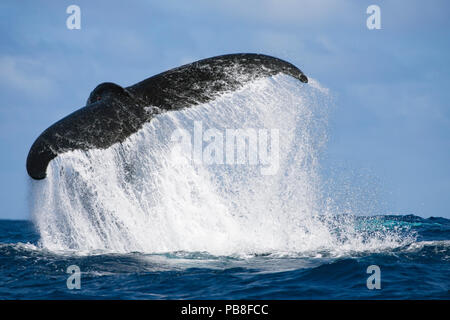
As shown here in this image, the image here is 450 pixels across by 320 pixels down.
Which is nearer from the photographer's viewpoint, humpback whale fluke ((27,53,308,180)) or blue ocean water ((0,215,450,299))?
blue ocean water ((0,215,450,299))

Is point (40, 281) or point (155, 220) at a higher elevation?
point (155, 220)

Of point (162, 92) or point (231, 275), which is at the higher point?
point (162, 92)

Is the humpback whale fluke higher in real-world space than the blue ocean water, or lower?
higher

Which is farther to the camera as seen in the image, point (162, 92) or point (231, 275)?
point (162, 92)

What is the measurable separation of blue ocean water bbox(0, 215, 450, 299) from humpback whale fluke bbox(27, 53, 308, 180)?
80.6 inches

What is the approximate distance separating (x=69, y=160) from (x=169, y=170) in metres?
3.28

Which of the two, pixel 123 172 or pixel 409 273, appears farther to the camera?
pixel 123 172

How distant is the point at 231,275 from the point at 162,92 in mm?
3143

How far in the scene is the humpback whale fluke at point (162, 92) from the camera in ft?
28.8

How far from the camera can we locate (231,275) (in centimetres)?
844

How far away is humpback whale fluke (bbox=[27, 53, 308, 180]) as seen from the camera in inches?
346
